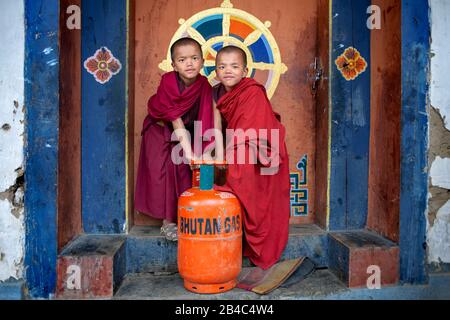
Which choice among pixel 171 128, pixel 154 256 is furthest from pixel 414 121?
pixel 154 256

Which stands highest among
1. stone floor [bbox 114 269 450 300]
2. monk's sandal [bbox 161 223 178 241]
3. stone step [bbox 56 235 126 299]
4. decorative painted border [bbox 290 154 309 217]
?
decorative painted border [bbox 290 154 309 217]

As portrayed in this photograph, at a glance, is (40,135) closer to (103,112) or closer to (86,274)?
(103,112)

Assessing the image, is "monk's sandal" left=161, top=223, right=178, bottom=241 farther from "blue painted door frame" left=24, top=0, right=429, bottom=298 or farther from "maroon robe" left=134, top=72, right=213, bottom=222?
"blue painted door frame" left=24, top=0, right=429, bottom=298

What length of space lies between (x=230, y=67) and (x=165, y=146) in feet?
2.36

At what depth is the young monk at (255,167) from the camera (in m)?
2.64

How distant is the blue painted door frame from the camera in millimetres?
2371

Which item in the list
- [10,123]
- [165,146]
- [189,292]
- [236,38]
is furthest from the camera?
[236,38]

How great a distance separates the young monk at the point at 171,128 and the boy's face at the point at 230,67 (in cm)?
17

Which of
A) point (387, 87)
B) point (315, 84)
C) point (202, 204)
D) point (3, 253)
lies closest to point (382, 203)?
point (387, 87)

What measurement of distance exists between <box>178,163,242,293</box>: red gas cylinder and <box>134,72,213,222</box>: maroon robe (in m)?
0.47

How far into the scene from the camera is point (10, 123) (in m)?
2.35

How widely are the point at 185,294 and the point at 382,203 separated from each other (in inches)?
57.7

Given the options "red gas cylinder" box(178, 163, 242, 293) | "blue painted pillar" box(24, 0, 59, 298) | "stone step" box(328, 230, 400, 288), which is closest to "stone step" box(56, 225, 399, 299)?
"stone step" box(328, 230, 400, 288)

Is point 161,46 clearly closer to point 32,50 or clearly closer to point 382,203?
point 32,50
